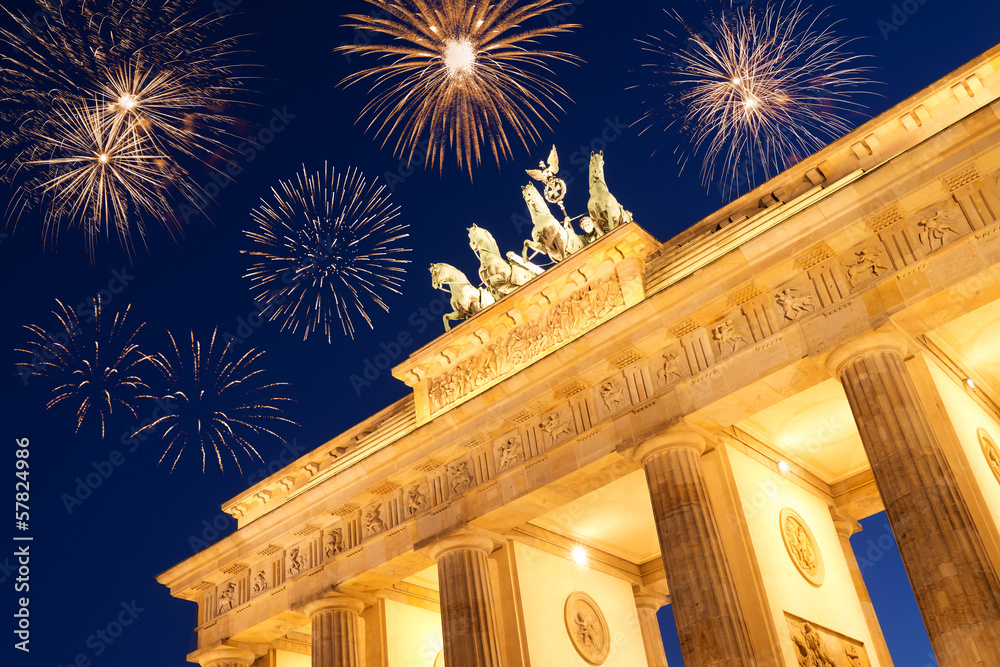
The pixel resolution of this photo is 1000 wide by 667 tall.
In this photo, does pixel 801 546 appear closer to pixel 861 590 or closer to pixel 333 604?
pixel 861 590

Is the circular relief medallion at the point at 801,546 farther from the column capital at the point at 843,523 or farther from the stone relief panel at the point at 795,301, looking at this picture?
the stone relief panel at the point at 795,301

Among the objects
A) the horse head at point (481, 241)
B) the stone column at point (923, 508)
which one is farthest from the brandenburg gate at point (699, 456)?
the horse head at point (481, 241)

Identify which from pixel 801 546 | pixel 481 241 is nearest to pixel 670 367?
pixel 801 546

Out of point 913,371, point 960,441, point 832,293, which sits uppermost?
point 832,293

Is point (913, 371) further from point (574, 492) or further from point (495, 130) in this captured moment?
point (495, 130)

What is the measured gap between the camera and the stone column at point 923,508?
50.9 feet

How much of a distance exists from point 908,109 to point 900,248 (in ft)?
15.8


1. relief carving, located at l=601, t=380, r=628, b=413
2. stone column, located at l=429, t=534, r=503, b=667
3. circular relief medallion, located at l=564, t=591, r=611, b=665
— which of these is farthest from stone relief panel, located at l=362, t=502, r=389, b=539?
relief carving, located at l=601, t=380, r=628, b=413

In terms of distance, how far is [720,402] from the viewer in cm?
2061

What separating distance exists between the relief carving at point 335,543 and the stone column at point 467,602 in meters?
3.83

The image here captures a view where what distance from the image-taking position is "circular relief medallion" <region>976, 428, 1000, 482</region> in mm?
20047

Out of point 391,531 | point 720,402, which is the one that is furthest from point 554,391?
point 391,531

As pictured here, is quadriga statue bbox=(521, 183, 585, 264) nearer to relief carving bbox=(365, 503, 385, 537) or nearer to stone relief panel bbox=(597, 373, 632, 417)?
stone relief panel bbox=(597, 373, 632, 417)

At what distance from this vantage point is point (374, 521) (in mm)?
26594
